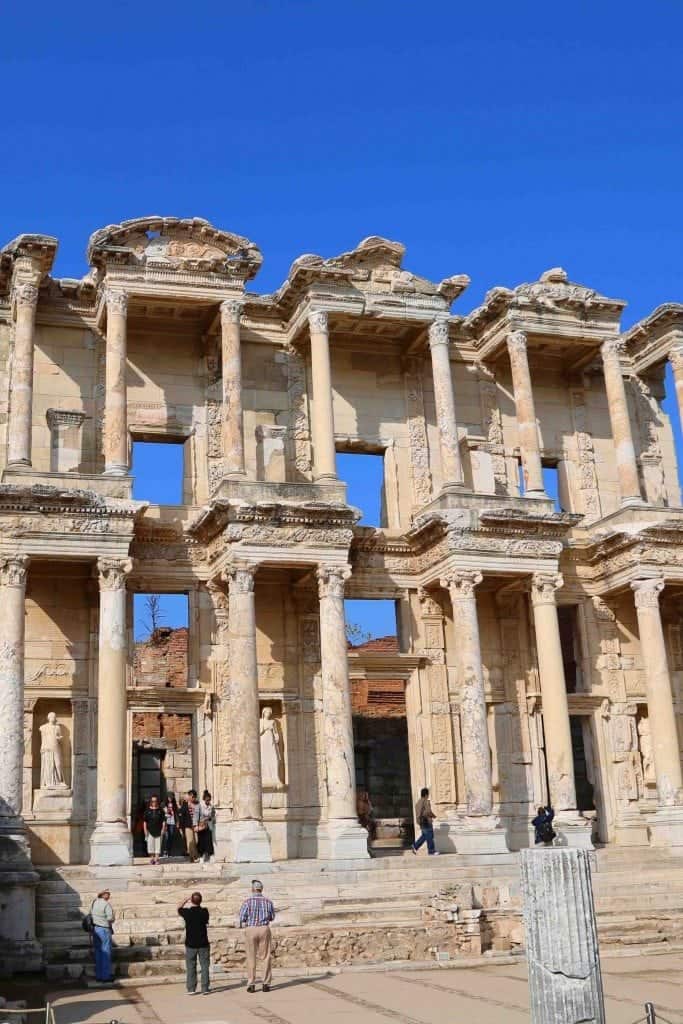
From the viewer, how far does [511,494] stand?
→ 93.2ft

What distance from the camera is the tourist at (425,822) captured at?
23266 mm

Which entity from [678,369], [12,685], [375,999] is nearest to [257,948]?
[375,999]

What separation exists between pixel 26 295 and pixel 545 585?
40.8 ft

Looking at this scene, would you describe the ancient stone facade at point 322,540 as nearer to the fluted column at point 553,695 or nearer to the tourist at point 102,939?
the fluted column at point 553,695

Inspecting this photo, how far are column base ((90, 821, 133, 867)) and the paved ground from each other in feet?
17.6

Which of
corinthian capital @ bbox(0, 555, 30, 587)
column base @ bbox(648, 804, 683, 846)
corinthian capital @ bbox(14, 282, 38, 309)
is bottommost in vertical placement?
column base @ bbox(648, 804, 683, 846)

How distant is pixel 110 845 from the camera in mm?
21328

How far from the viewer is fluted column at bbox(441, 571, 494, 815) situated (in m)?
24.0

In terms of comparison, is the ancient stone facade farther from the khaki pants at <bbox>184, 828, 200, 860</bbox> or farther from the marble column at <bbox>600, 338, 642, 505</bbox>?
the khaki pants at <bbox>184, 828, 200, 860</bbox>

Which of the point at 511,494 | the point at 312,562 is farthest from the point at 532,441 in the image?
the point at 312,562

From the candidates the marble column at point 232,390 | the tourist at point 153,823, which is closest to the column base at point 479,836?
the tourist at point 153,823

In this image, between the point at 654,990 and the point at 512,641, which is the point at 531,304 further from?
the point at 654,990

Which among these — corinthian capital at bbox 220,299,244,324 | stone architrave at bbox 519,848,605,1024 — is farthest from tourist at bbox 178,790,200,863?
stone architrave at bbox 519,848,605,1024

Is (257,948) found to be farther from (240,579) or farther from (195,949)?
(240,579)
